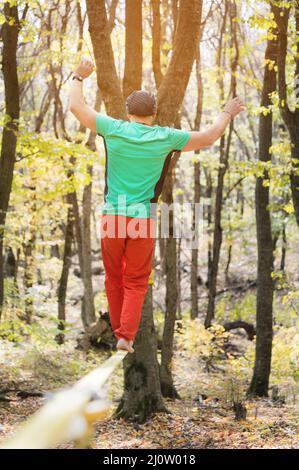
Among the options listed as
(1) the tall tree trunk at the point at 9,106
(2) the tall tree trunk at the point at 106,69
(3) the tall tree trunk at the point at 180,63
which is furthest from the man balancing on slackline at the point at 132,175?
(1) the tall tree trunk at the point at 9,106

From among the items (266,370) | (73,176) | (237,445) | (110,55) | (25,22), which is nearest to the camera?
(237,445)

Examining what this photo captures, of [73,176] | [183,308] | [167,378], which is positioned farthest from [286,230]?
[167,378]

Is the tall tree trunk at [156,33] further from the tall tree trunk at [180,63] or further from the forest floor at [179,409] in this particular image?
the forest floor at [179,409]

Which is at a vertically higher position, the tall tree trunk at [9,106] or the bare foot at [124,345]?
the tall tree trunk at [9,106]

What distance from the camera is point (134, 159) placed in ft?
15.3

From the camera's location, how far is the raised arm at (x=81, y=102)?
4602 mm

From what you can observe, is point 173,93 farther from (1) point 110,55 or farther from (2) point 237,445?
(2) point 237,445

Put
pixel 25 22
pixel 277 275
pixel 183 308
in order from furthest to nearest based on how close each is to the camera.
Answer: pixel 183 308
pixel 277 275
pixel 25 22

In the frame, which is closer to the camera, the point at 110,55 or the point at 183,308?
the point at 110,55

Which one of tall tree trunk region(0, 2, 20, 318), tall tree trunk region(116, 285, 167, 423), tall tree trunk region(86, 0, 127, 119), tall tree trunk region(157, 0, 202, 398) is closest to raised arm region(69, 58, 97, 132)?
tall tree trunk region(86, 0, 127, 119)

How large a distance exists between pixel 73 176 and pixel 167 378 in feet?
19.3

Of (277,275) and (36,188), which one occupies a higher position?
(36,188)

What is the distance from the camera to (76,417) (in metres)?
1.18
